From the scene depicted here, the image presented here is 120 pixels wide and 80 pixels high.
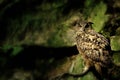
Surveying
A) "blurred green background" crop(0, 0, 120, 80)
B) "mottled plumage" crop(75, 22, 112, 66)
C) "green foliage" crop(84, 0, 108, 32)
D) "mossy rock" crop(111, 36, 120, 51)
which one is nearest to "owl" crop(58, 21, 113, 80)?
"mottled plumage" crop(75, 22, 112, 66)

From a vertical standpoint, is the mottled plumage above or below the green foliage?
below

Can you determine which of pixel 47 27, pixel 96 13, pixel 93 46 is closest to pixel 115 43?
pixel 93 46

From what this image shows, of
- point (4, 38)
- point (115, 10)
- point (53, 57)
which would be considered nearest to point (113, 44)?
point (115, 10)

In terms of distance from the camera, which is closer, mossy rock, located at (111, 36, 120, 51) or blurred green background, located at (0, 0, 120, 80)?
mossy rock, located at (111, 36, 120, 51)

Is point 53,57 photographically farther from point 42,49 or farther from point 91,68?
point 91,68

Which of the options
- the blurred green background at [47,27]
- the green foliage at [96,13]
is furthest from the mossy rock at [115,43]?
the green foliage at [96,13]

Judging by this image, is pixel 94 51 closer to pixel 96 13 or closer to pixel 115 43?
pixel 115 43

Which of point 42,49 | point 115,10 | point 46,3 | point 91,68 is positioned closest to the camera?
point 91,68

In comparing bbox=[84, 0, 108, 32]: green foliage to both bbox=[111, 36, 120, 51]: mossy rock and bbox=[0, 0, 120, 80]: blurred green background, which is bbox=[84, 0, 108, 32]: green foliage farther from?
bbox=[111, 36, 120, 51]: mossy rock

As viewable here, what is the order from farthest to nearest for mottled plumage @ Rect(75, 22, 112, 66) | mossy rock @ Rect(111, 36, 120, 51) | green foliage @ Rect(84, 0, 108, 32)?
green foliage @ Rect(84, 0, 108, 32) < mossy rock @ Rect(111, 36, 120, 51) < mottled plumage @ Rect(75, 22, 112, 66)

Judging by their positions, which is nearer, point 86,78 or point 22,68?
point 86,78

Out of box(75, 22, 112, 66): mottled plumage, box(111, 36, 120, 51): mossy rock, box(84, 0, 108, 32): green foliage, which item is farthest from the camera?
box(84, 0, 108, 32): green foliage
